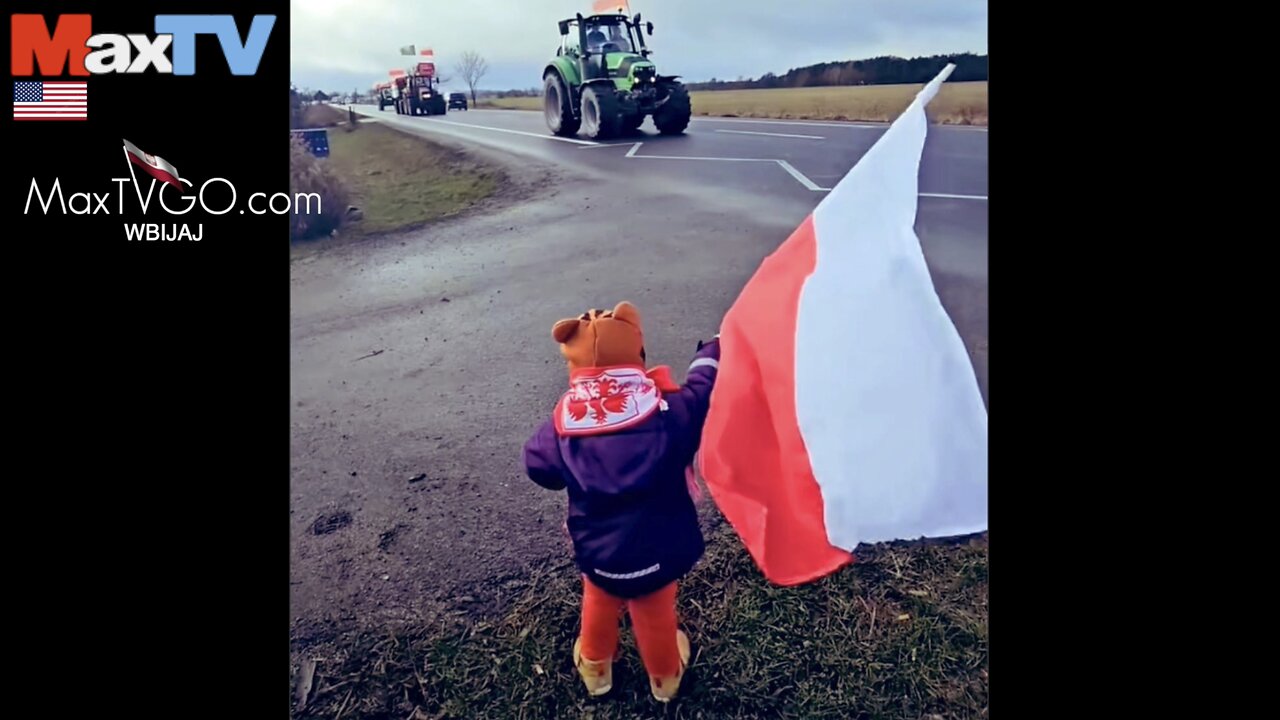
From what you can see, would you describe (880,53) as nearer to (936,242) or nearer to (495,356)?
(936,242)

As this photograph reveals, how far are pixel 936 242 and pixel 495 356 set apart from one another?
1065 millimetres

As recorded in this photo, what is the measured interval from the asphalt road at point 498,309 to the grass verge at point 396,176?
0.14ft

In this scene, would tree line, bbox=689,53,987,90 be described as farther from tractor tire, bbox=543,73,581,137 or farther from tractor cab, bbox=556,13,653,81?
tractor tire, bbox=543,73,581,137

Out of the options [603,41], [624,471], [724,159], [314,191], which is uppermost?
Answer: [603,41]

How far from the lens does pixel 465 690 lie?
1447 millimetres

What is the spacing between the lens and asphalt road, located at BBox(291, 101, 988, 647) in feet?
5.35
